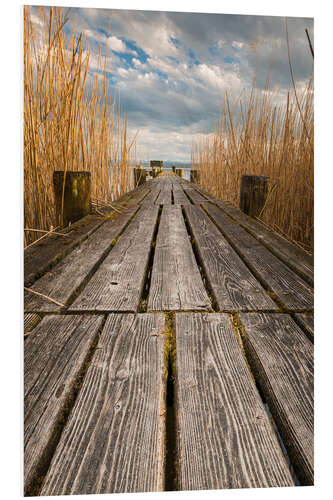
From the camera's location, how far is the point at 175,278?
92 cm

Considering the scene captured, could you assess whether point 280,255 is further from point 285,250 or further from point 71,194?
point 71,194

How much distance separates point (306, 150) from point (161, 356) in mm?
1164

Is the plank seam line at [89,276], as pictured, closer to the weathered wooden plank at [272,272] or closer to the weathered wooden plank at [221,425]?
the weathered wooden plank at [221,425]

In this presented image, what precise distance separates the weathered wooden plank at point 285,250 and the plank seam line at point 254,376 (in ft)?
1.21

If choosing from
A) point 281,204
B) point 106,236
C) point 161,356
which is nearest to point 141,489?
point 161,356

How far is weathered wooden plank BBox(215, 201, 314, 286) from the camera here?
0.98 meters

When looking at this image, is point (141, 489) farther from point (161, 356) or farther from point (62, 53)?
point (62, 53)

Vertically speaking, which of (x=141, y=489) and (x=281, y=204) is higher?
(x=281, y=204)

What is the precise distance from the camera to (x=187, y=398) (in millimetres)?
451

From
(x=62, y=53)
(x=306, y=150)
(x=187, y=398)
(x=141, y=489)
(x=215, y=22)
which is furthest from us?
(x=306, y=150)

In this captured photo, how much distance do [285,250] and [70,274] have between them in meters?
0.82

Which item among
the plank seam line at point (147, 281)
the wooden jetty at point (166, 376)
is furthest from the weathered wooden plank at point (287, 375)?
the plank seam line at point (147, 281)

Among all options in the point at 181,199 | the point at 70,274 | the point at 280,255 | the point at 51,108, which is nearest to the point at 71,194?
the point at 51,108
